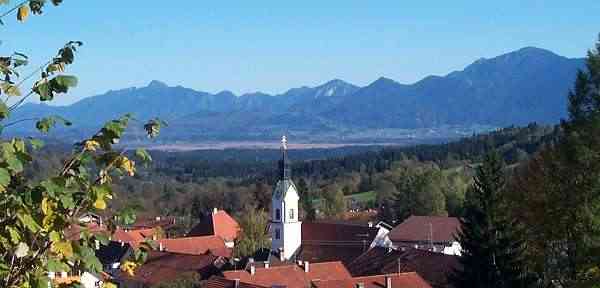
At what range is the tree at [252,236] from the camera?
177 feet

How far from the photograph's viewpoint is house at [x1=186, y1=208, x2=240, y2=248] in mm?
65375

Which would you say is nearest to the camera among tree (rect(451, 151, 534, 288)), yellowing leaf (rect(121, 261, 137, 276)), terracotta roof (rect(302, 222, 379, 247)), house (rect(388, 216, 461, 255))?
yellowing leaf (rect(121, 261, 137, 276))

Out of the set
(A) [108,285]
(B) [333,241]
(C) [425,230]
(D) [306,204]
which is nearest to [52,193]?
(A) [108,285]

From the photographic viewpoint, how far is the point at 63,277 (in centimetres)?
675

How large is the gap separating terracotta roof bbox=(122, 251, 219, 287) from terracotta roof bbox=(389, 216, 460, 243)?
22.1 meters

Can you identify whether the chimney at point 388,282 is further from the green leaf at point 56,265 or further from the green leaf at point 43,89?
the green leaf at point 43,89

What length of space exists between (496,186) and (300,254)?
28593mm

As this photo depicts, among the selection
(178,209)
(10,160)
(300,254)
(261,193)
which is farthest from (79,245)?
(178,209)

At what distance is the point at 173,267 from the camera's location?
4472 cm

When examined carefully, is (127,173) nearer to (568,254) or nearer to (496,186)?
(568,254)

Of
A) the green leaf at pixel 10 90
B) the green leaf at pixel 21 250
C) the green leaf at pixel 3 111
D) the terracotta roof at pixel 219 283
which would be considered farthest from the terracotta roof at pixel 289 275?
the green leaf at pixel 21 250

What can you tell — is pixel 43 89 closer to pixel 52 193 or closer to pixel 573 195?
pixel 52 193

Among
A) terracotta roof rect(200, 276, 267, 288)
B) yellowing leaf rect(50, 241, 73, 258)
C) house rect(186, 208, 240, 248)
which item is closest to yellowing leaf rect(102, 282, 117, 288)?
yellowing leaf rect(50, 241, 73, 258)

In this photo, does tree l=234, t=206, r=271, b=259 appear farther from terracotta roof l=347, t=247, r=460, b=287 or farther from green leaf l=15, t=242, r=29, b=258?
green leaf l=15, t=242, r=29, b=258
